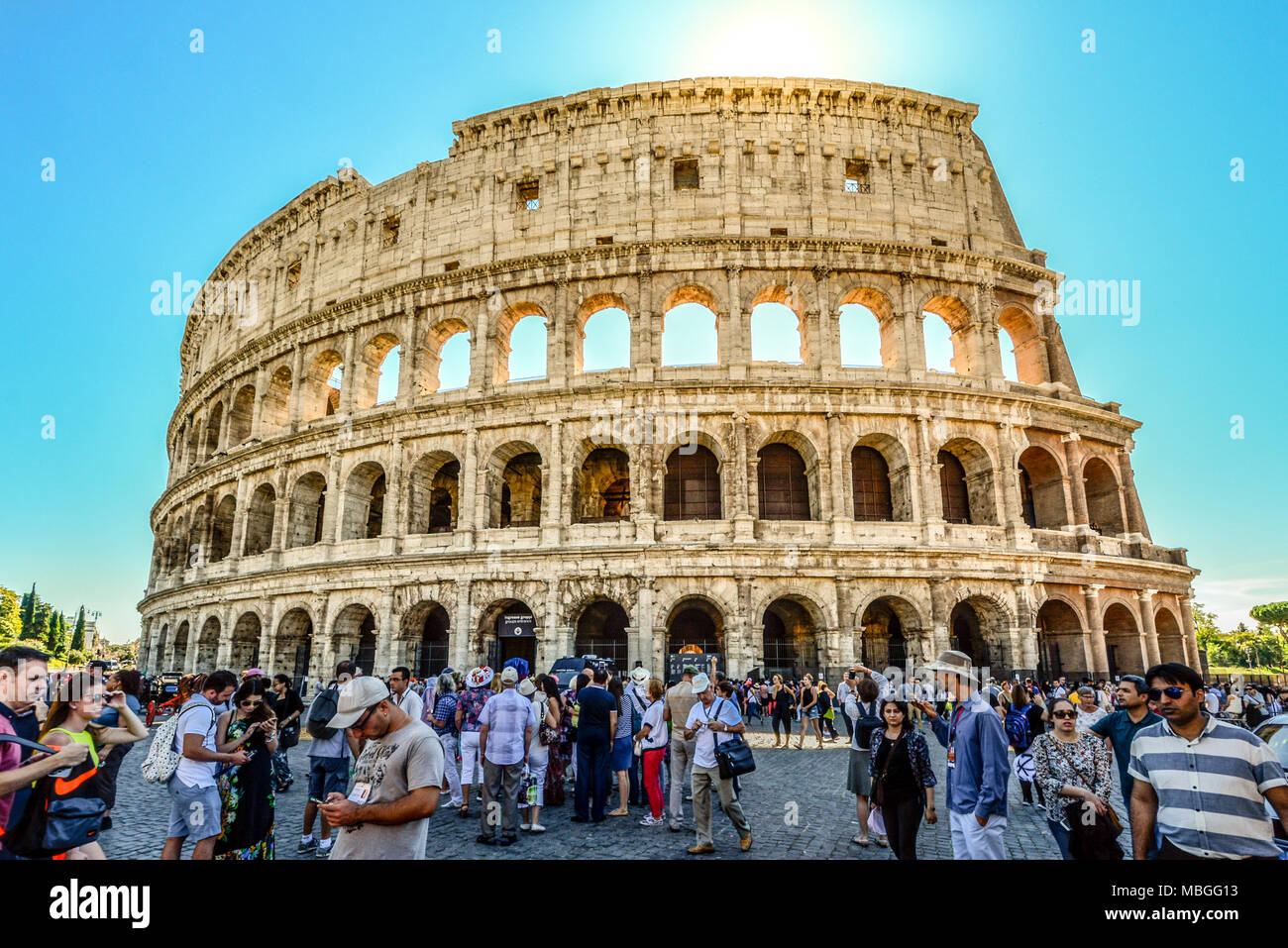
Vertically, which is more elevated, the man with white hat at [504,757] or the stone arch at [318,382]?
the stone arch at [318,382]

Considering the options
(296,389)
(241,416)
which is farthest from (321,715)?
(241,416)

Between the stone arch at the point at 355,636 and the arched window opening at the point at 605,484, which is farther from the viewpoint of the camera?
the arched window opening at the point at 605,484

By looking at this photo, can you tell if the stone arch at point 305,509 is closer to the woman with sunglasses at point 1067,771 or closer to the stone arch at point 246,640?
the stone arch at point 246,640

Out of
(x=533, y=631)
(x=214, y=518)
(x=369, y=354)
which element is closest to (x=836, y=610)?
(x=533, y=631)

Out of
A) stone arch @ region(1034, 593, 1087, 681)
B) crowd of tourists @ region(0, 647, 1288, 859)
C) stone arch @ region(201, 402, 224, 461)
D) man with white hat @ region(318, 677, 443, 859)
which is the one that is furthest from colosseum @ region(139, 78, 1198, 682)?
man with white hat @ region(318, 677, 443, 859)

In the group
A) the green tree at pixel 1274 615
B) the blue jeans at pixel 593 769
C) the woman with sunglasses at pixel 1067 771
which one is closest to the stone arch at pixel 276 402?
the blue jeans at pixel 593 769
